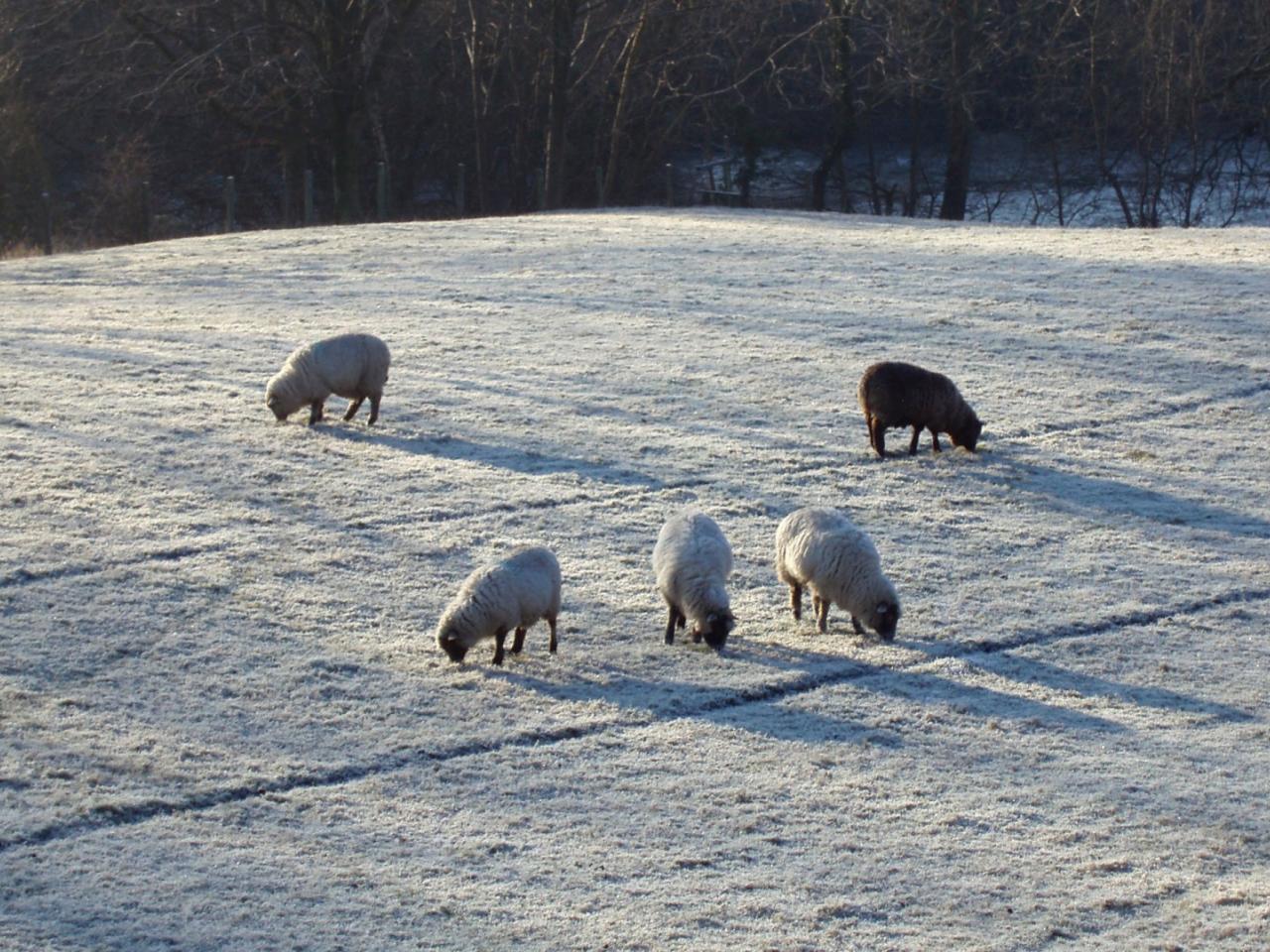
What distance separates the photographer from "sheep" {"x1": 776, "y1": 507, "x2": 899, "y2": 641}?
28.6ft

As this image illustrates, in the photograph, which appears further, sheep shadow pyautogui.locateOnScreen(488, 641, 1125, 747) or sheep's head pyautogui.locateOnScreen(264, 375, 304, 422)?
sheep's head pyautogui.locateOnScreen(264, 375, 304, 422)

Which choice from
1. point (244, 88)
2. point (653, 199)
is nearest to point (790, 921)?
point (244, 88)

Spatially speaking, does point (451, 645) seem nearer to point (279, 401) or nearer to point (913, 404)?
point (913, 404)

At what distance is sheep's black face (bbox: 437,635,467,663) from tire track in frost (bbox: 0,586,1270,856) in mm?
869

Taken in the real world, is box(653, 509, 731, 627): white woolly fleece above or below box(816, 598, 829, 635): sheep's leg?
above

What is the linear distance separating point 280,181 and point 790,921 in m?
37.1

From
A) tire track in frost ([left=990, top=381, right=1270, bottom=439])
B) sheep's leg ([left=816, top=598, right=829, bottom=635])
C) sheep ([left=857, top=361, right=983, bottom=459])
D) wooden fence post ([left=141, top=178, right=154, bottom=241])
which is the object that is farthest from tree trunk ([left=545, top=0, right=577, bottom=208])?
sheep's leg ([left=816, top=598, right=829, bottom=635])

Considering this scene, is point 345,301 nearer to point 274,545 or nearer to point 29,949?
point 274,545

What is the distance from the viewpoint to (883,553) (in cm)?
1029

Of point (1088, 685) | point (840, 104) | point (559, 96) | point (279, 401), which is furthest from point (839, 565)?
point (840, 104)

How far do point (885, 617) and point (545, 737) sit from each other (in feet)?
7.10

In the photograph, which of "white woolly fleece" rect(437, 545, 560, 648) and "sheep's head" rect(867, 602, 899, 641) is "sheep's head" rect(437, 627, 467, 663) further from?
"sheep's head" rect(867, 602, 899, 641)

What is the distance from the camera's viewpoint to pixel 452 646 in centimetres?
838

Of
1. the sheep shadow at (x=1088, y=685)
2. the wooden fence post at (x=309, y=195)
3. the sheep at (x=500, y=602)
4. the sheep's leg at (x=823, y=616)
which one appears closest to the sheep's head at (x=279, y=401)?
the sheep at (x=500, y=602)
